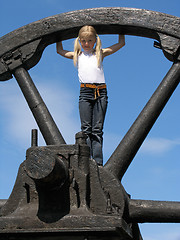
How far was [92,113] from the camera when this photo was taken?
19.3 feet

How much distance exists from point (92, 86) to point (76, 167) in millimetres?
1222

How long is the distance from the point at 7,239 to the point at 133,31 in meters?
2.92

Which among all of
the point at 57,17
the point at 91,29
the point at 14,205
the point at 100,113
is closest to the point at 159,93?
the point at 100,113

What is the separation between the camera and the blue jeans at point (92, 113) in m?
5.77

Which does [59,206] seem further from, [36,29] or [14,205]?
[36,29]

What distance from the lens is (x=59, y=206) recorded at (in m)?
4.89

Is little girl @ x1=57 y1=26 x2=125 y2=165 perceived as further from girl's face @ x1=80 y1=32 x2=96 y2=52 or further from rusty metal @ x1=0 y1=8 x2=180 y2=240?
rusty metal @ x1=0 y1=8 x2=180 y2=240

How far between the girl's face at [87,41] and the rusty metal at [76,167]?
1.25 ft

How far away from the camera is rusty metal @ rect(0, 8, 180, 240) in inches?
185

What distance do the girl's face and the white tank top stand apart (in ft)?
0.27

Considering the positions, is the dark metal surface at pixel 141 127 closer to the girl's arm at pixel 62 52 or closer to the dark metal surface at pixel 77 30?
the dark metal surface at pixel 77 30

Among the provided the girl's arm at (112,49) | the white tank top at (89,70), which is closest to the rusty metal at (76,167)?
the girl's arm at (112,49)

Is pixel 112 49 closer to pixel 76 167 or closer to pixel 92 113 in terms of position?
pixel 92 113

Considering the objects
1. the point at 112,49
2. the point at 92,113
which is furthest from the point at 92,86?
the point at 112,49
